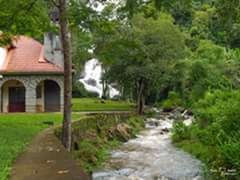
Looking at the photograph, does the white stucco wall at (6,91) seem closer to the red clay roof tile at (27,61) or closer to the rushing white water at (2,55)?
the red clay roof tile at (27,61)

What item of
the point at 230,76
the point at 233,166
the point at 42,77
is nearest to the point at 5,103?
the point at 42,77

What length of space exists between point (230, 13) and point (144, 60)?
24.2m

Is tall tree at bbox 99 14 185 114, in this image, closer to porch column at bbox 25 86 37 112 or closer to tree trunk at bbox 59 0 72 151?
porch column at bbox 25 86 37 112

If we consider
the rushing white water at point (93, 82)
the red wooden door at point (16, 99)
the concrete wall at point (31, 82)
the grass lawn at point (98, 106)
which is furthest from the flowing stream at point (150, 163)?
the rushing white water at point (93, 82)

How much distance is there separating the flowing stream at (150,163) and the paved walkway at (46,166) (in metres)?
2.99

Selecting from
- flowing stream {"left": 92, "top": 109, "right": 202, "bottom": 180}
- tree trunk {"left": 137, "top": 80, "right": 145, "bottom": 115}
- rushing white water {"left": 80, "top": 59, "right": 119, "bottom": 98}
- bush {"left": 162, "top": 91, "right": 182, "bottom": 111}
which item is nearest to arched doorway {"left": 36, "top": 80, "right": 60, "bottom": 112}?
tree trunk {"left": 137, "top": 80, "right": 145, "bottom": 115}

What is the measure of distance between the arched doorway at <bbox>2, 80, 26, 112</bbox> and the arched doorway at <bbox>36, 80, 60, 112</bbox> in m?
1.07

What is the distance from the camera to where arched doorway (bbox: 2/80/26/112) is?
30312 millimetres

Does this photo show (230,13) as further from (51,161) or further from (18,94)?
(18,94)

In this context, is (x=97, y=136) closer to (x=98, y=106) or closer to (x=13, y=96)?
(x=13, y=96)

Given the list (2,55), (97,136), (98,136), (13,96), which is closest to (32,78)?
(13,96)

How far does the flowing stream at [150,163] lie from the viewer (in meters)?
13.4

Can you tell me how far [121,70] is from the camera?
3541 cm

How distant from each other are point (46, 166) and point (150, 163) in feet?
25.9
